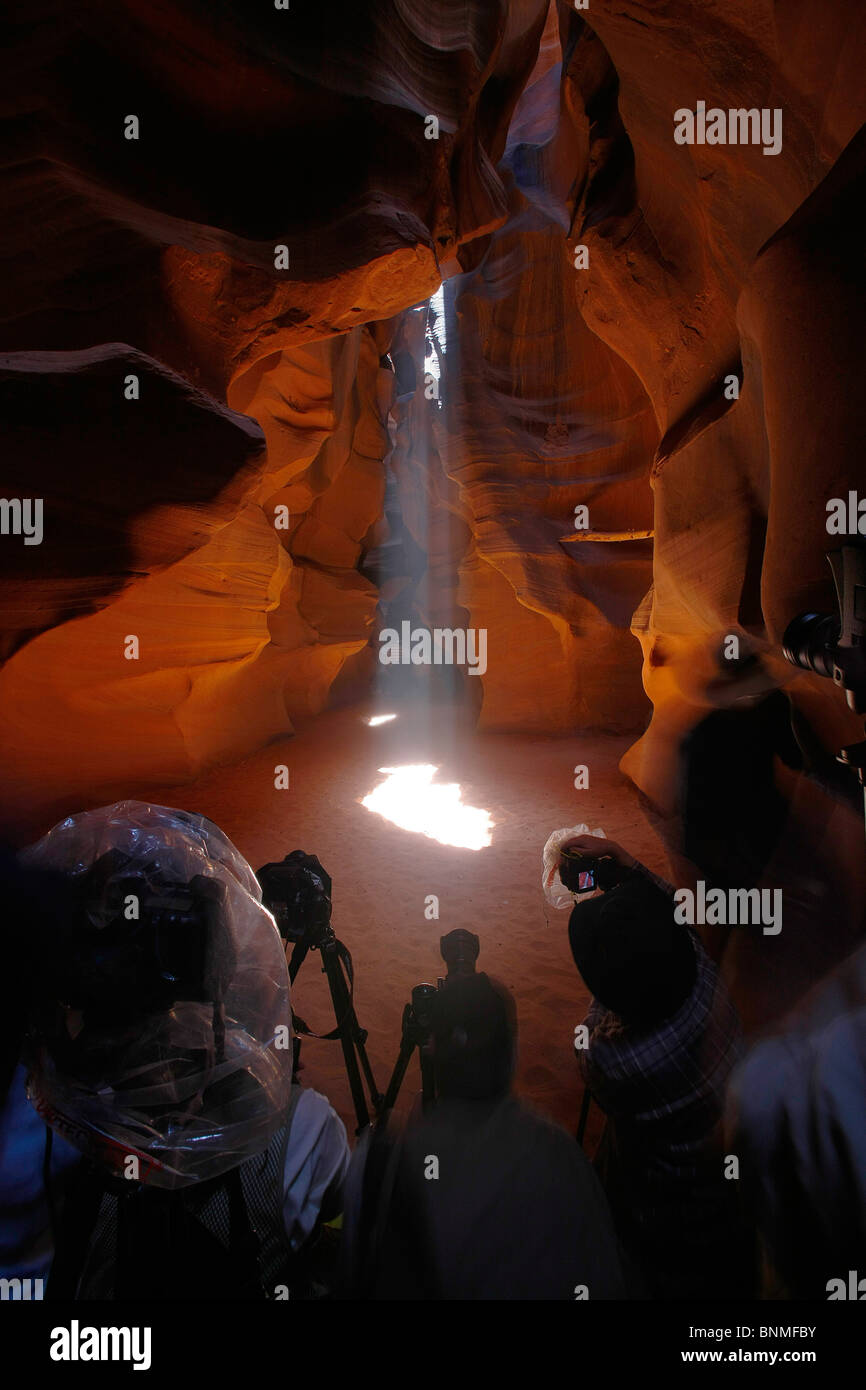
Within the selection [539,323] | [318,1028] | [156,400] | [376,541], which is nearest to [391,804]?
[318,1028]

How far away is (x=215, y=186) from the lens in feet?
14.0

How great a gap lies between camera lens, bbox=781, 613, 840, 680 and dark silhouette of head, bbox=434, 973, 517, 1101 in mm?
1325

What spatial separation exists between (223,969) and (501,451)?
11.7m

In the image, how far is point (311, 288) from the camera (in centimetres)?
466

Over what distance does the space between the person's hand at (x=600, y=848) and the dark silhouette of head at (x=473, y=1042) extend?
0.87 metres

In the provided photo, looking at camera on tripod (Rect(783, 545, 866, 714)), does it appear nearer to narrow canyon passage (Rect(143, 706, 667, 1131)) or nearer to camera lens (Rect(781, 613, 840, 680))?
camera lens (Rect(781, 613, 840, 680))

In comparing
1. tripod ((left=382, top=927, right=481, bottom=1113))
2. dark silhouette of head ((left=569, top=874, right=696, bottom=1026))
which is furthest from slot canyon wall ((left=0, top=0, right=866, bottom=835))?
tripod ((left=382, top=927, right=481, bottom=1113))

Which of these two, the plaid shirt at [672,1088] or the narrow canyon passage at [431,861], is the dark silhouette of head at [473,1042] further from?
the narrow canyon passage at [431,861]

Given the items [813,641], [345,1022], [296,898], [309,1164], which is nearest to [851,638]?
[813,641]

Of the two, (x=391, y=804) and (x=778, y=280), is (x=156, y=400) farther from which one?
(x=391, y=804)

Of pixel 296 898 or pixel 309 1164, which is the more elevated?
pixel 296 898

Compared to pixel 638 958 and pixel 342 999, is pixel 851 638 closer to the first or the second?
pixel 638 958

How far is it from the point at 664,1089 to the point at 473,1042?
0.54m

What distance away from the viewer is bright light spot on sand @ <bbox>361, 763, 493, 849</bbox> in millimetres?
7125
